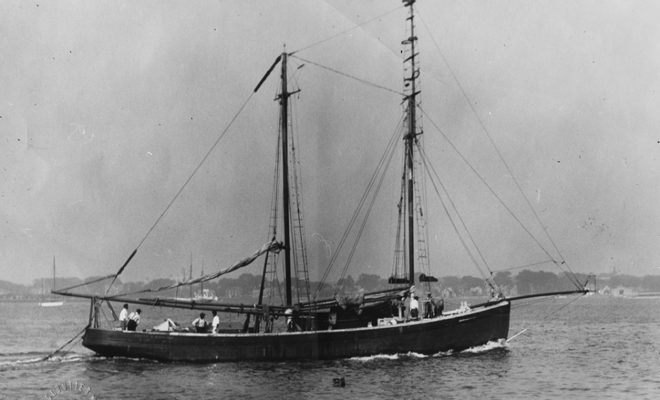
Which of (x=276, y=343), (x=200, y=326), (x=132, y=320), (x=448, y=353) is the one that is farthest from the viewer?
(x=448, y=353)

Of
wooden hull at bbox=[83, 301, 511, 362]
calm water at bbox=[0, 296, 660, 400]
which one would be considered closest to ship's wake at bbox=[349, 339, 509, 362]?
calm water at bbox=[0, 296, 660, 400]

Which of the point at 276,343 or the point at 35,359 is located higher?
the point at 276,343

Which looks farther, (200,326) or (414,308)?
(414,308)

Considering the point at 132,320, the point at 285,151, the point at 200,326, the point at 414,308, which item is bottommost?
the point at 200,326

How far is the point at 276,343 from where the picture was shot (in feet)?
109

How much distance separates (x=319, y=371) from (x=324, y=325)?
12.2ft

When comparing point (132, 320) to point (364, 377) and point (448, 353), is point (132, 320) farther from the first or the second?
point (448, 353)

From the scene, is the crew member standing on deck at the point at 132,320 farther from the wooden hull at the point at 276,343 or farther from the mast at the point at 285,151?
the mast at the point at 285,151

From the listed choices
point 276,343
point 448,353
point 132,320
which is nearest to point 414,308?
point 448,353

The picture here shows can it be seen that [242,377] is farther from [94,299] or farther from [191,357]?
[94,299]

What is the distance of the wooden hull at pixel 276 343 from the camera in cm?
3316

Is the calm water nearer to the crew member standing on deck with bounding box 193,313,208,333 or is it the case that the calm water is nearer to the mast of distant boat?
the crew member standing on deck with bounding box 193,313,208,333

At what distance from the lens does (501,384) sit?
96.0 feet

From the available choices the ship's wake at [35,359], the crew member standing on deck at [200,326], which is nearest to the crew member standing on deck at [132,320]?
the crew member standing on deck at [200,326]
